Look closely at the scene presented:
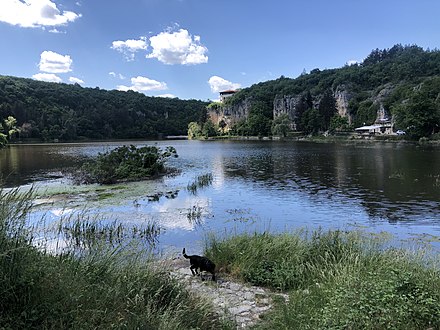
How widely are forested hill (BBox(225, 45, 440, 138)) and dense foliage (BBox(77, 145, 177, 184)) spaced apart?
215 ft

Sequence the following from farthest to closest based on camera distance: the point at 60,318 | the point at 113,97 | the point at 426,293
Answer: the point at 113,97 → the point at 426,293 → the point at 60,318

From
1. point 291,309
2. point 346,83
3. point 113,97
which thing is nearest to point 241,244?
point 291,309

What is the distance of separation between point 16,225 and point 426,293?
6.12 m

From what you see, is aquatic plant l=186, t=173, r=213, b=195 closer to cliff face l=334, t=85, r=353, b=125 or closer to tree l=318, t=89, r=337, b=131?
tree l=318, t=89, r=337, b=131

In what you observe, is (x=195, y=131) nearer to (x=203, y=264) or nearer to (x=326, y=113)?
(x=326, y=113)

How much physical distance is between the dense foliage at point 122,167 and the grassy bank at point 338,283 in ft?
70.9

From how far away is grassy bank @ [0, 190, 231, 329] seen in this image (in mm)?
4102

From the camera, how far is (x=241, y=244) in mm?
10273

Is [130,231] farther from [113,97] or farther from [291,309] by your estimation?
[113,97]

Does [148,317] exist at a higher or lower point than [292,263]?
higher

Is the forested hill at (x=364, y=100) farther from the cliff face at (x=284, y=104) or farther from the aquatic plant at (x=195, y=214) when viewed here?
the aquatic plant at (x=195, y=214)

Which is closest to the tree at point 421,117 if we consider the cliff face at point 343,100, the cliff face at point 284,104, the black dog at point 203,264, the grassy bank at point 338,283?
the cliff face at point 343,100

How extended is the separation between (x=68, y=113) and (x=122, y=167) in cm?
13624

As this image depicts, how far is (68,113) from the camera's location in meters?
153
